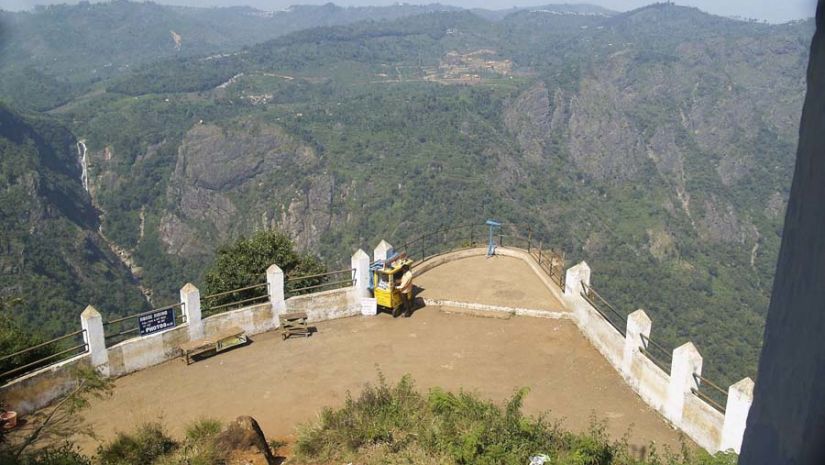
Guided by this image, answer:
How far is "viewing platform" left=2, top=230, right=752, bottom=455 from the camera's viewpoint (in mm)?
12031

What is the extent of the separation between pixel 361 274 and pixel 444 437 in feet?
24.7

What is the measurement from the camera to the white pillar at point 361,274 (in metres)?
16.8

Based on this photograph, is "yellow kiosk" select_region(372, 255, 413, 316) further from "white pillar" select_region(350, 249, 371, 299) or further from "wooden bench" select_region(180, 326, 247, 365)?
"wooden bench" select_region(180, 326, 247, 365)

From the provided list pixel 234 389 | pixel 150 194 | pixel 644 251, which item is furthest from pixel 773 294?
pixel 150 194

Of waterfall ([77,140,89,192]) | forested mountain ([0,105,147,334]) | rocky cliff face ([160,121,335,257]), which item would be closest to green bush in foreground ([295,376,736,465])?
forested mountain ([0,105,147,334])

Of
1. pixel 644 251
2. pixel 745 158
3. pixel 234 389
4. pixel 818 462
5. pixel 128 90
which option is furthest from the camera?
pixel 128 90

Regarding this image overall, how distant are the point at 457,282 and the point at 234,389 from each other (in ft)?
24.1

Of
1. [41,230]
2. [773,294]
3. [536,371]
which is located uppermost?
[773,294]

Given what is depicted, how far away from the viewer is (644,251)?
116375mm

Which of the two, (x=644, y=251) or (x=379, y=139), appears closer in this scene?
(x=644, y=251)

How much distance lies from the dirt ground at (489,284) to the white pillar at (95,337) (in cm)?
787

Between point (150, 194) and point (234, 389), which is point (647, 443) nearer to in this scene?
point (234, 389)

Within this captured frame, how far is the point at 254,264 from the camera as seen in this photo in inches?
857

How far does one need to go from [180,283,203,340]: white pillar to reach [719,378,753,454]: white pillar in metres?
10.7
